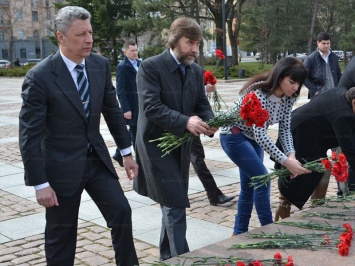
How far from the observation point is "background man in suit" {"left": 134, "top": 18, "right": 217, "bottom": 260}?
383 centimetres

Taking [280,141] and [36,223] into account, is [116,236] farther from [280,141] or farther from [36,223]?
[36,223]

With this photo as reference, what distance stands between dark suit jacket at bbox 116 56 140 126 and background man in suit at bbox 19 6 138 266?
12.9ft

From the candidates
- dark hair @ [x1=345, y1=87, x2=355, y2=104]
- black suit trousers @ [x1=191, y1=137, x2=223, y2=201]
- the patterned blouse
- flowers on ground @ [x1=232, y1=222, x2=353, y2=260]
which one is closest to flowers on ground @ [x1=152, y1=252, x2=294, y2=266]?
flowers on ground @ [x1=232, y1=222, x2=353, y2=260]

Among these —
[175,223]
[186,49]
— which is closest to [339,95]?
[186,49]

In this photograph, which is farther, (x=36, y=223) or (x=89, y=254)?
(x=36, y=223)

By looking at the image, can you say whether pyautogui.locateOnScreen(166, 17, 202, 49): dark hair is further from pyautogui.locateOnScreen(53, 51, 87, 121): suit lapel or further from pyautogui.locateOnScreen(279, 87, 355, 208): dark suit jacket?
pyautogui.locateOnScreen(279, 87, 355, 208): dark suit jacket

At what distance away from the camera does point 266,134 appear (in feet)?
14.0

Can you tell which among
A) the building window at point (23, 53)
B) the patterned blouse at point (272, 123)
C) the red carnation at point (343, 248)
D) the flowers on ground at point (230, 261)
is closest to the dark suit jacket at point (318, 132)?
the patterned blouse at point (272, 123)

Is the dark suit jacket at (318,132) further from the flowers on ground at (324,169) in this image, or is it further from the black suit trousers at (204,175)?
the black suit trousers at (204,175)

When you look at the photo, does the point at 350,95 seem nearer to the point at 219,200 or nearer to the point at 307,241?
the point at 307,241

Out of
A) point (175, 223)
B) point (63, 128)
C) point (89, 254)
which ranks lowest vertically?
point (89, 254)

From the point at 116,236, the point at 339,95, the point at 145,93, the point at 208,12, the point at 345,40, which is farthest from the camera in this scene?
the point at 208,12

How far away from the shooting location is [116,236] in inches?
144

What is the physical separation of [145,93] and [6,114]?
14040 mm
